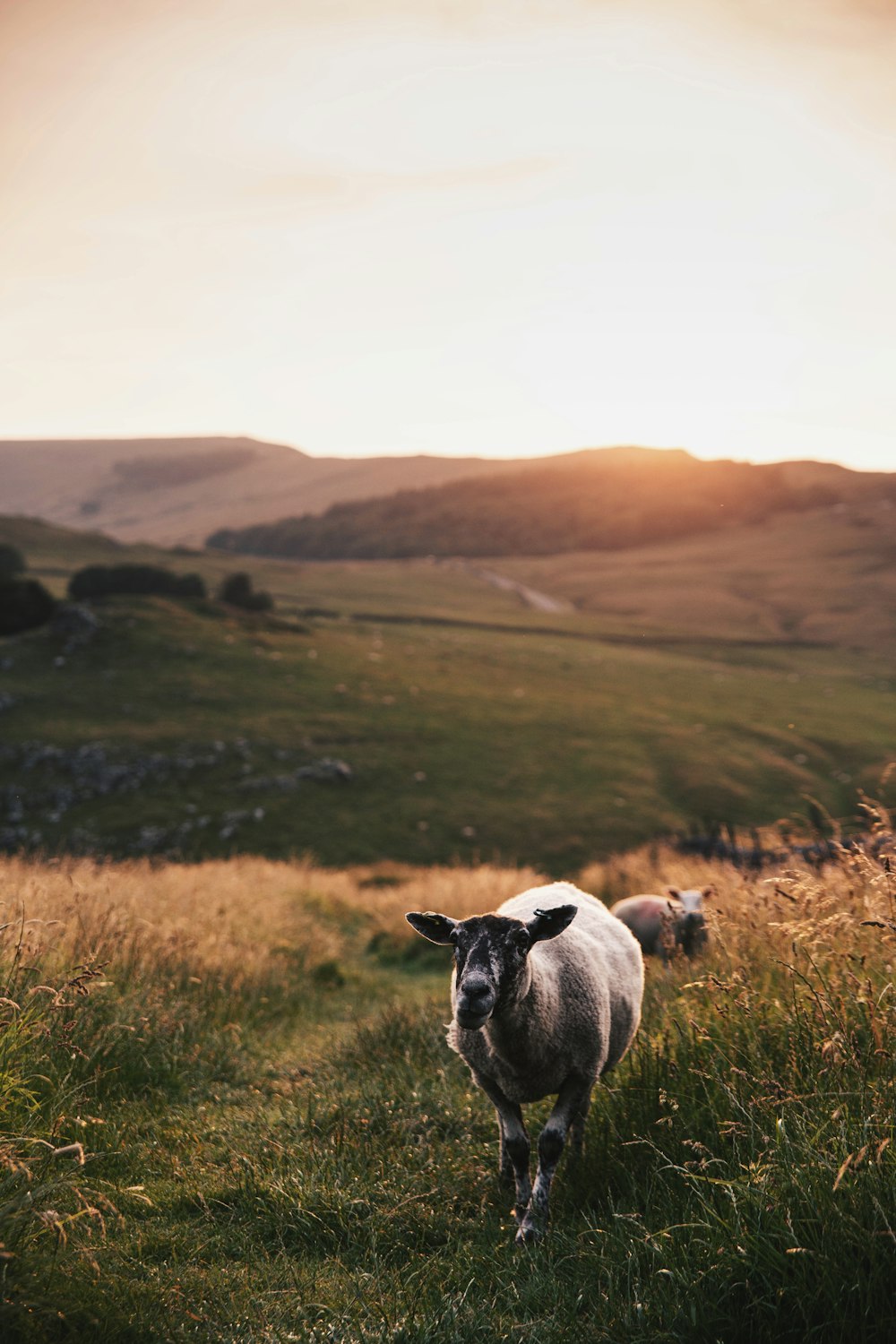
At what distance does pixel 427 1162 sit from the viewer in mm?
5984

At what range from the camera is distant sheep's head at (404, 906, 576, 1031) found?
5.09m

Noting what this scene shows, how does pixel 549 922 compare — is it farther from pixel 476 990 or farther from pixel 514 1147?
pixel 514 1147

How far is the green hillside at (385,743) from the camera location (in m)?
34.6

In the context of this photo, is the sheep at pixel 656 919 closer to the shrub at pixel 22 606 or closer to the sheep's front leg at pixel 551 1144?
the sheep's front leg at pixel 551 1144

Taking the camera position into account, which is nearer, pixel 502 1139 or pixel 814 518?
pixel 502 1139

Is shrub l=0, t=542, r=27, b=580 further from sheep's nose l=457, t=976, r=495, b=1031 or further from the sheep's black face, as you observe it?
sheep's nose l=457, t=976, r=495, b=1031

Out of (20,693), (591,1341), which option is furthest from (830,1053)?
(20,693)

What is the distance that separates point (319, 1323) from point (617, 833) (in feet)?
106

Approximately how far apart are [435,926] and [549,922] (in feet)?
2.42

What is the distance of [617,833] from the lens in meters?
35.5

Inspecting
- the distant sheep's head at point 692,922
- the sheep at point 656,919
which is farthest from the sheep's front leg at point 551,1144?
the distant sheep's head at point 692,922

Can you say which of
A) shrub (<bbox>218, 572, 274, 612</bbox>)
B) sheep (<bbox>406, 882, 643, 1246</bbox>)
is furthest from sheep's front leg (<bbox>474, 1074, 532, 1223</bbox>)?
shrub (<bbox>218, 572, 274, 612</bbox>)

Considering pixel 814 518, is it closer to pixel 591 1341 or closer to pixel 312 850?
pixel 312 850

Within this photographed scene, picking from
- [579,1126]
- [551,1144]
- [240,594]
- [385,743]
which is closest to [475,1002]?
[551,1144]
